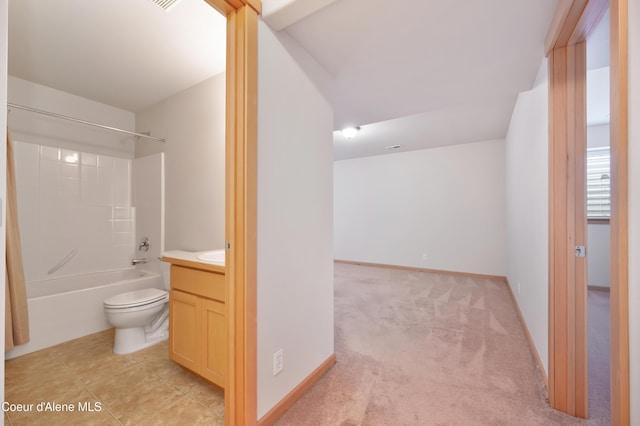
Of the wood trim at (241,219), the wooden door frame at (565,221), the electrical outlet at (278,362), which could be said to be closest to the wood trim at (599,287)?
the wooden door frame at (565,221)

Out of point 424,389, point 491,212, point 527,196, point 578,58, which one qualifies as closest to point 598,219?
point 491,212

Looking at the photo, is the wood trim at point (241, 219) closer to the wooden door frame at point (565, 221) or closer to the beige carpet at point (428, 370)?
the beige carpet at point (428, 370)

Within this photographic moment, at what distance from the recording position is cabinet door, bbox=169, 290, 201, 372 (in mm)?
1650

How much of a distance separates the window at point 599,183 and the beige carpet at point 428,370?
6.83 feet

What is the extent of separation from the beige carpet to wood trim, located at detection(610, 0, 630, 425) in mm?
821

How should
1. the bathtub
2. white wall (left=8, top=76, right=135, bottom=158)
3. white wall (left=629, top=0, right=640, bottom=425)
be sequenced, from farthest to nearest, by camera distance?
white wall (left=8, top=76, right=135, bottom=158) < the bathtub < white wall (left=629, top=0, right=640, bottom=425)

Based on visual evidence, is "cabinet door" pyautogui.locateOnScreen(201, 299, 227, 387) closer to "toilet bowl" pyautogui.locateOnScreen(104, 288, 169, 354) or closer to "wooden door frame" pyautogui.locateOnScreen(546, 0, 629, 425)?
"toilet bowl" pyautogui.locateOnScreen(104, 288, 169, 354)

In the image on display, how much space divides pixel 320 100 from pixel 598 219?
4.41m

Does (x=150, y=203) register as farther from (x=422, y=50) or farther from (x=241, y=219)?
(x=422, y=50)

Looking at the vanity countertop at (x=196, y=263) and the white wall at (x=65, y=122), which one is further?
the white wall at (x=65, y=122)

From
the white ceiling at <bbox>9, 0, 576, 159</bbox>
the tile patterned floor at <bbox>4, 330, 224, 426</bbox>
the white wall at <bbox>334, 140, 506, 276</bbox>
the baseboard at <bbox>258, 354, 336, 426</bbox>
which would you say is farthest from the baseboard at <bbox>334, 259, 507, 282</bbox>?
the tile patterned floor at <bbox>4, 330, 224, 426</bbox>

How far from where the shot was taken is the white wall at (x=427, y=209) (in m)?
4.34

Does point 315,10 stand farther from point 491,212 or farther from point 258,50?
point 491,212

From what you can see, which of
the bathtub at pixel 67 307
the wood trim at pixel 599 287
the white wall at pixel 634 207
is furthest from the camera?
the wood trim at pixel 599 287
